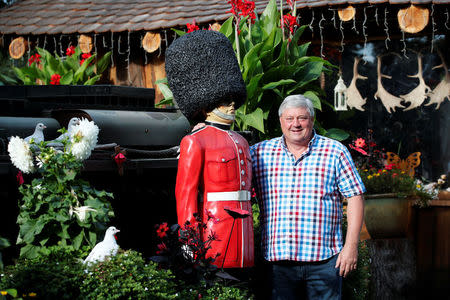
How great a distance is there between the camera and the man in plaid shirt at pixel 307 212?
359cm

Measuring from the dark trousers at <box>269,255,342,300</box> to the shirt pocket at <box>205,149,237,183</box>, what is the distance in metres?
0.62

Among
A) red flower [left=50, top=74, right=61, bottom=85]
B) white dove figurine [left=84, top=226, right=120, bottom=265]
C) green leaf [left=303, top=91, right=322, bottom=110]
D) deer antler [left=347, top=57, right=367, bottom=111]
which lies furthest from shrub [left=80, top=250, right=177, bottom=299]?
deer antler [left=347, top=57, right=367, bottom=111]

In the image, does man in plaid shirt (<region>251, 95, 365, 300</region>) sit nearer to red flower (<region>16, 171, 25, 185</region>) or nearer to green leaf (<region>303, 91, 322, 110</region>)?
red flower (<region>16, 171, 25, 185</region>)

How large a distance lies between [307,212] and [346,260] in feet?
1.14

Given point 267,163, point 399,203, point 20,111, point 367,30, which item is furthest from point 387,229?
point 20,111

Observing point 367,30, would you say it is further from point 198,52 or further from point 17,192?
point 17,192

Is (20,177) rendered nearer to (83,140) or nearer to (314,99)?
(83,140)

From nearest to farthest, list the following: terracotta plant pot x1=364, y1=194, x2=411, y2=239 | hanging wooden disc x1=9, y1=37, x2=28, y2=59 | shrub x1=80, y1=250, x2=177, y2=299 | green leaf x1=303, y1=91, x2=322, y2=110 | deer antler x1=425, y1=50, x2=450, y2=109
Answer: shrub x1=80, y1=250, x2=177, y2=299, green leaf x1=303, y1=91, x2=322, y2=110, terracotta plant pot x1=364, y1=194, x2=411, y2=239, deer antler x1=425, y1=50, x2=450, y2=109, hanging wooden disc x1=9, y1=37, x2=28, y2=59

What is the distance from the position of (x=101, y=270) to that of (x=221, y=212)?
741mm

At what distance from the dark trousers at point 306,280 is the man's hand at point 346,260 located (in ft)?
0.15

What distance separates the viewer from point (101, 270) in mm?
3059

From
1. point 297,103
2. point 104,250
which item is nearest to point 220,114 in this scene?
point 297,103

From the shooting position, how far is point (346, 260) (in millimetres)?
3555

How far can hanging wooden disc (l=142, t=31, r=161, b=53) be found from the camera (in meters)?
7.98
